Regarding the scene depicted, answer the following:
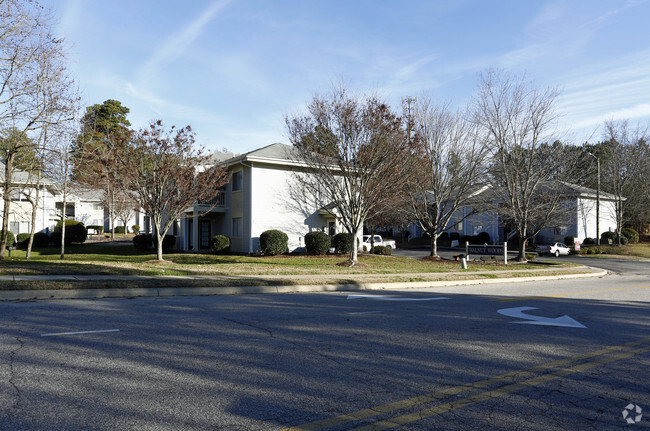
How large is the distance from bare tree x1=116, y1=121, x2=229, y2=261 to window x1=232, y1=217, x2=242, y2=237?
23.0 ft

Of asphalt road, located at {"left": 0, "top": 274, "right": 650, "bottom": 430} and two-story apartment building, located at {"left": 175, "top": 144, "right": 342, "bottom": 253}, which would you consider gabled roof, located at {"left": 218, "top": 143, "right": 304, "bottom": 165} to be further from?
asphalt road, located at {"left": 0, "top": 274, "right": 650, "bottom": 430}

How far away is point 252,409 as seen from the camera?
436 cm

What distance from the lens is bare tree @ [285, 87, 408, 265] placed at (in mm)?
21219

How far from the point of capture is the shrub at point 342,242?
97.9 feet

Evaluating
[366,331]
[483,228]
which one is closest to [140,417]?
[366,331]

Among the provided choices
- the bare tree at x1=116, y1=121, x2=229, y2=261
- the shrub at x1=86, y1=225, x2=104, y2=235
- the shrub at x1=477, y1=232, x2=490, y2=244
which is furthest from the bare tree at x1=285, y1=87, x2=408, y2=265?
the shrub at x1=86, y1=225, x2=104, y2=235

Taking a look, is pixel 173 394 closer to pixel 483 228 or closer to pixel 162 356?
pixel 162 356

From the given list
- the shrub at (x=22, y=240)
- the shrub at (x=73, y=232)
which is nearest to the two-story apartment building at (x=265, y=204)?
the shrub at (x=73, y=232)

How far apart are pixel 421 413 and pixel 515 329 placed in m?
4.79

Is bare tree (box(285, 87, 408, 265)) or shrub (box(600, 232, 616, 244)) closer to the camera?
bare tree (box(285, 87, 408, 265))

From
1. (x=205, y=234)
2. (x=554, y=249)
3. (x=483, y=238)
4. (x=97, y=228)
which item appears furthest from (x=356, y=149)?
(x=97, y=228)

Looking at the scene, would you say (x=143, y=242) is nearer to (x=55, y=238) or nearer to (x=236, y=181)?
(x=236, y=181)

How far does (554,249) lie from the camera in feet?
127

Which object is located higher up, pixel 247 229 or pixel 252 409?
pixel 247 229
